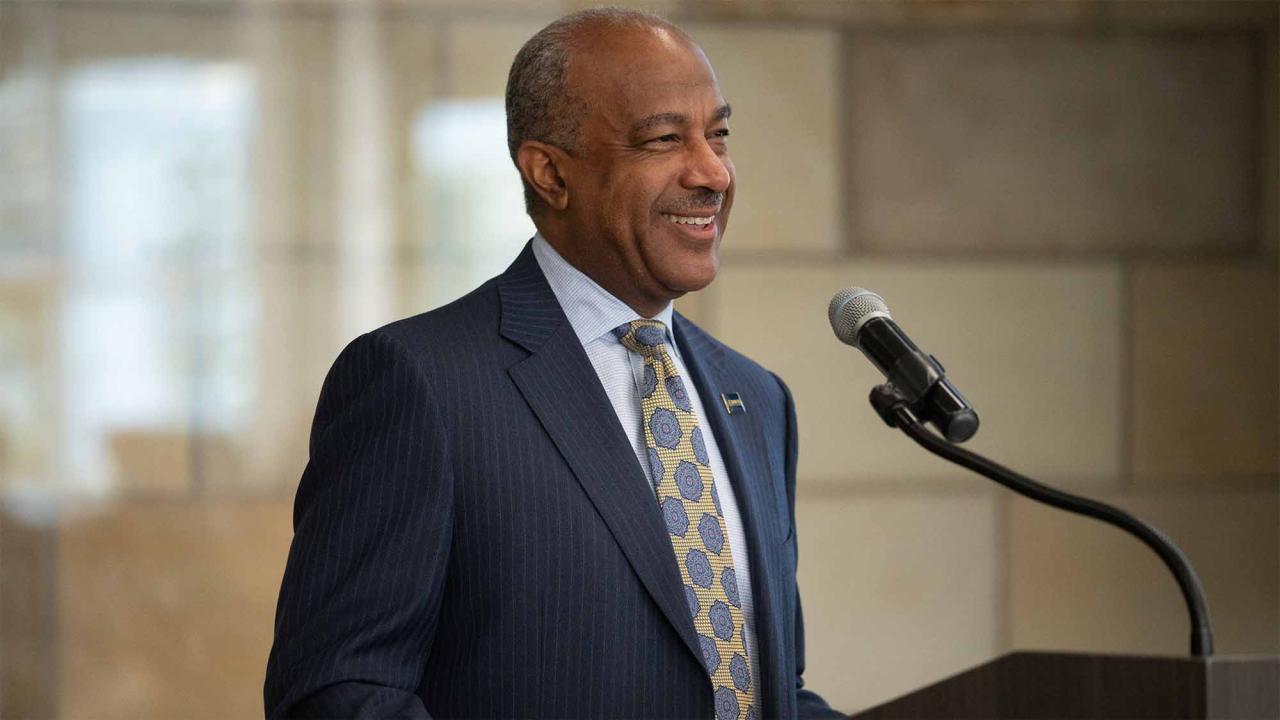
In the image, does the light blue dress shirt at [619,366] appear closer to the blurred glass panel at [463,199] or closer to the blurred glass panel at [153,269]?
the blurred glass panel at [463,199]

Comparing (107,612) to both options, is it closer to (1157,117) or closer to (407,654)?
(407,654)

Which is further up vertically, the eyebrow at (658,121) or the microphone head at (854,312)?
the eyebrow at (658,121)

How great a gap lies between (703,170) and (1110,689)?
3.11ft

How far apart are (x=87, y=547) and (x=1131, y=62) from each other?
3318 mm

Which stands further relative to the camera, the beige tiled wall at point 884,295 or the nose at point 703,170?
the beige tiled wall at point 884,295

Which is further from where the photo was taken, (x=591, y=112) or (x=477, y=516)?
(x=591, y=112)

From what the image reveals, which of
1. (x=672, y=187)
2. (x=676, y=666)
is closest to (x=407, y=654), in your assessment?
(x=676, y=666)

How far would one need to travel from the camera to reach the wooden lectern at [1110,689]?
1.19 meters

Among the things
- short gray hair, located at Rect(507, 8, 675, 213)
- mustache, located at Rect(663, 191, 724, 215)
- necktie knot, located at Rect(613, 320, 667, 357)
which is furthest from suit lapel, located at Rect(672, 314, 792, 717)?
short gray hair, located at Rect(507, 8, 675, 213)

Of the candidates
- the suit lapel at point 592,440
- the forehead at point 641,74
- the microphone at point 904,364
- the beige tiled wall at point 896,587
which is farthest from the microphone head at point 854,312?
the beige tiled wall at point 896,587

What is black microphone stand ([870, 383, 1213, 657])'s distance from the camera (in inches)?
51.0

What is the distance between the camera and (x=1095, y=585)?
4.18 metres

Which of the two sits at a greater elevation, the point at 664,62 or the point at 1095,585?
the point at 664,62

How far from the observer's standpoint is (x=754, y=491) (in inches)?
77.4
